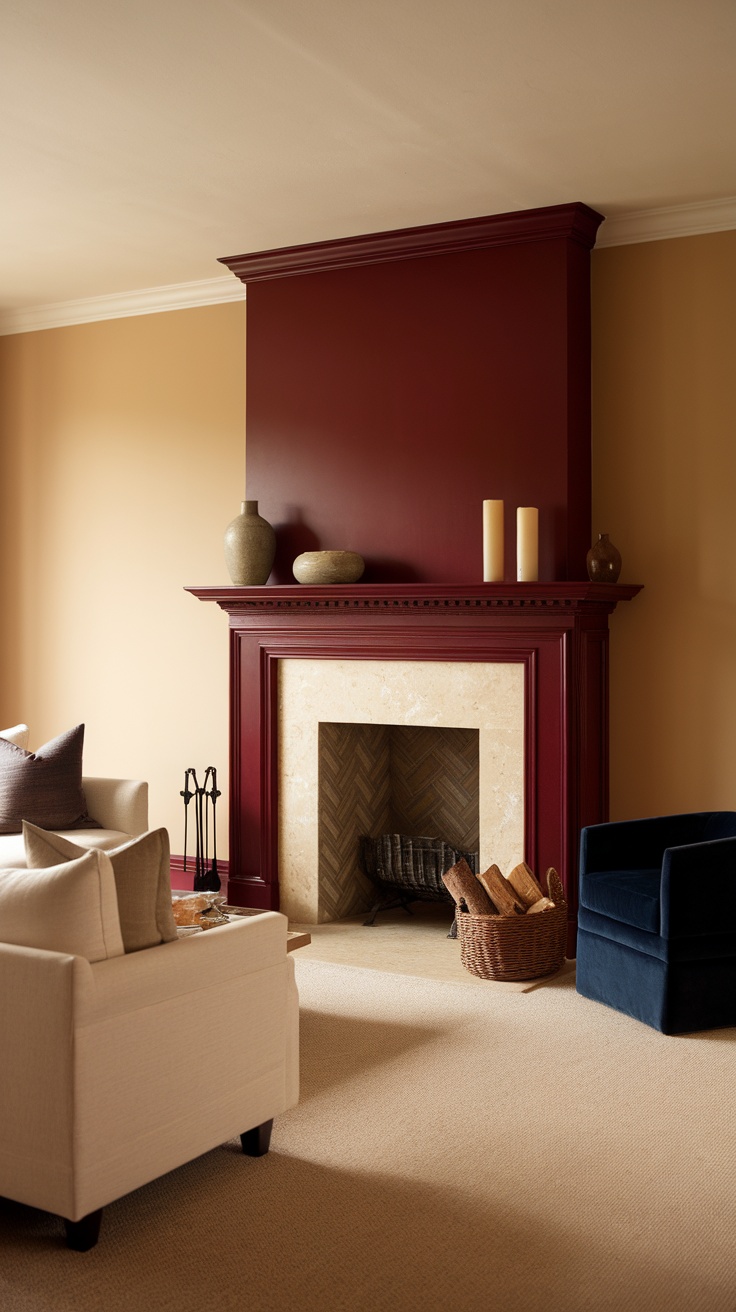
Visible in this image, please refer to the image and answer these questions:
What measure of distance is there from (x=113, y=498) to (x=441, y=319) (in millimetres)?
2205

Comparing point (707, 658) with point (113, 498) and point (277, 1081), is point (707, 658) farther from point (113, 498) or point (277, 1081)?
point (113, 498)

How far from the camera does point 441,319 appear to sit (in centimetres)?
536

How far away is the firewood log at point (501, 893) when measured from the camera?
4.70 metres

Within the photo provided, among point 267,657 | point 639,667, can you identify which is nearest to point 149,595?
point 267,657

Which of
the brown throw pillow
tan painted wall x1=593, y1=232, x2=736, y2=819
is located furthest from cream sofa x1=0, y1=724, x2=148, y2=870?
tan painted wall x1=593, y1=232, x2=736, y2=819

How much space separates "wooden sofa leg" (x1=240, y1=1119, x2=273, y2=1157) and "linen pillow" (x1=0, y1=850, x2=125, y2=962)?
0.71 meters

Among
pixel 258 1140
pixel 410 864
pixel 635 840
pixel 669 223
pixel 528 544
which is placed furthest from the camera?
pixel 410 864

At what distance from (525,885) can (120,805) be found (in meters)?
1.77

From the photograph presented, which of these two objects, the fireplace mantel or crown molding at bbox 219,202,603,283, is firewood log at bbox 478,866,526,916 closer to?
the fireplace mantel

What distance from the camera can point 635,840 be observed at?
4547 mm

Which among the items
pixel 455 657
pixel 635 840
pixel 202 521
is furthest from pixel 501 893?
pixel 202 521

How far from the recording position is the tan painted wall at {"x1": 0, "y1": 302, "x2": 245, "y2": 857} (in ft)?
20.6

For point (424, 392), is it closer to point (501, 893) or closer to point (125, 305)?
point (125, 305)

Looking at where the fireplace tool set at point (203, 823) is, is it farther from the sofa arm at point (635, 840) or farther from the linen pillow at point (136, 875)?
the linen pillow at point (136, 875)
